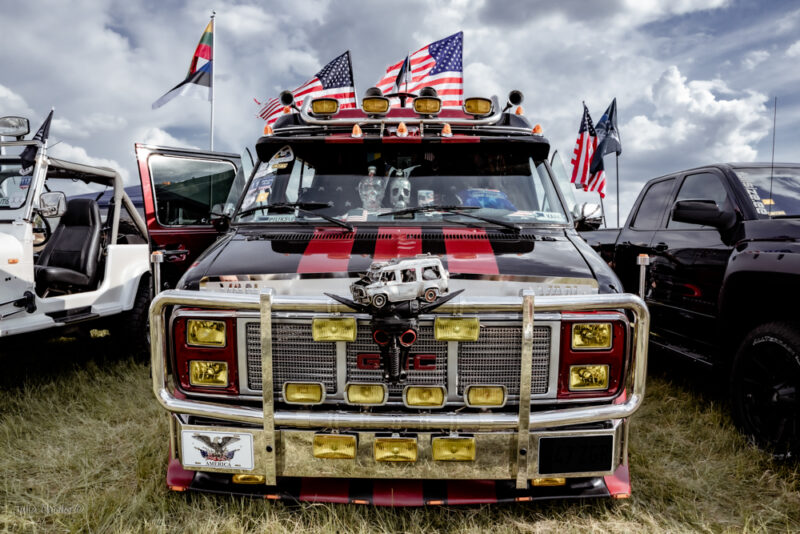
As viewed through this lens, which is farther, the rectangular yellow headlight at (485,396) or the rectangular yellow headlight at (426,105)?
the rectangular yellow headlight at (426,105)

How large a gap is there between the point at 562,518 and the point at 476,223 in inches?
60.1

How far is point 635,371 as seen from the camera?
7.34 ft

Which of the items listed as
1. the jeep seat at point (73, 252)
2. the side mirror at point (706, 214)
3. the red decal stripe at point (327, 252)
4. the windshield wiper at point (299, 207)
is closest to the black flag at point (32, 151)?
the jeep seat at point (73, 252)

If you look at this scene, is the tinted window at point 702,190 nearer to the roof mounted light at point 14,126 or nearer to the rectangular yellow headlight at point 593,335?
the rectangular yellow headlight at point 593,335

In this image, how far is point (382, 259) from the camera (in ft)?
8.04

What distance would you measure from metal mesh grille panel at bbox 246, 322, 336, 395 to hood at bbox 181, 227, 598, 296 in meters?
0.19

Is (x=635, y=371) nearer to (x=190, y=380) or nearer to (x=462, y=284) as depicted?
(x=462, y=284)

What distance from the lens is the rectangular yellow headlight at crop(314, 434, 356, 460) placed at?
222cm

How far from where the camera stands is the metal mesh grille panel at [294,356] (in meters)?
2.27

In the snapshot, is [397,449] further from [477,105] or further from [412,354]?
[477,105]

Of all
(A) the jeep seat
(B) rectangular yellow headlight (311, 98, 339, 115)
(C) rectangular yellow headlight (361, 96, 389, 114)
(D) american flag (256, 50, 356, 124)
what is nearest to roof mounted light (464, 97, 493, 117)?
(C) rectangular yellow headlight (361, 96, 389, 114)

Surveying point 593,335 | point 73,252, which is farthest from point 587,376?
point 73,252

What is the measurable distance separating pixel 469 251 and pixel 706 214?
2308 millimetres

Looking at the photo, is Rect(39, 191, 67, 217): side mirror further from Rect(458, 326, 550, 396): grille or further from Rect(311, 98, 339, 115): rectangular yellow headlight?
Rect(458, 326, 550, 396): grille
